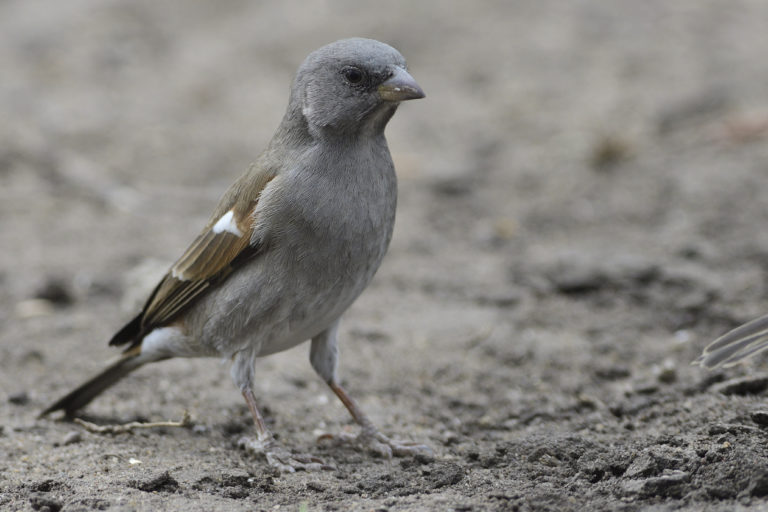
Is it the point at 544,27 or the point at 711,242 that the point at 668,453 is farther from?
the point at 544,27

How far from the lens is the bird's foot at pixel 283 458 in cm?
425

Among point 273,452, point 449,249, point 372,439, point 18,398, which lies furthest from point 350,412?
point 449,249

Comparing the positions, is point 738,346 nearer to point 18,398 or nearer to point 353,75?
point 353,75

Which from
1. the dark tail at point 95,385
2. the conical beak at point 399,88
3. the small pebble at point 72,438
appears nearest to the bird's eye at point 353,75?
the conical beak at point 399,88

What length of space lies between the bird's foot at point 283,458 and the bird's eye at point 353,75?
1724mm

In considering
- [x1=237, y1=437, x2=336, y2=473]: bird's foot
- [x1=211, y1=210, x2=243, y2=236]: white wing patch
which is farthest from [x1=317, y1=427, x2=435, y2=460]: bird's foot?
[x1=211, y1=210, x2=243, y2=236]: white wing patch

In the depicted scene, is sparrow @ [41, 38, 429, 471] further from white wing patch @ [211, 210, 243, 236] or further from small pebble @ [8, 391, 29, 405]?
small pebble @ [8, 391, 29, 405]

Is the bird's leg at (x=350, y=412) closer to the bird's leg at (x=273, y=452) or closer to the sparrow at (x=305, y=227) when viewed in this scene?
the sparrow at (x=305, y=227)

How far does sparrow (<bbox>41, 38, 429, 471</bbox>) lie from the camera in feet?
13.5

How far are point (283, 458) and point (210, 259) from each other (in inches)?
39.4

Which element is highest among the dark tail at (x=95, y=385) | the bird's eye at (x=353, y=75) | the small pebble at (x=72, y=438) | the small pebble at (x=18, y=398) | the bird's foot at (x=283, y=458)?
the bird's eye at (x=353, y=75)

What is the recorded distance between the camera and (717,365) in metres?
3.70

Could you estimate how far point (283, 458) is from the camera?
428 centimetres

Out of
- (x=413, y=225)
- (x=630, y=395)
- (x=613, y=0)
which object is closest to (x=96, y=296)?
(x=413, y=225)
